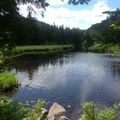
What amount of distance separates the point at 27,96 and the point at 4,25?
20.0 meters

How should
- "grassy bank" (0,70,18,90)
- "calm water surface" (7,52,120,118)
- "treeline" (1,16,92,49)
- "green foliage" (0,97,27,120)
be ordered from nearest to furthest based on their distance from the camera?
"green foliage" (0,97,27,120) < "treeline" (1,16,92,49) < "calm water surface" (7,52,120,118) < "grassy bank" (0,70,18,90)

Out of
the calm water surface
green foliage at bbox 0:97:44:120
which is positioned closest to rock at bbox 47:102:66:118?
the calm water surface

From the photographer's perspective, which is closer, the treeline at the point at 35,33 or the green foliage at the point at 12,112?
the green foliage at the point at 12,112

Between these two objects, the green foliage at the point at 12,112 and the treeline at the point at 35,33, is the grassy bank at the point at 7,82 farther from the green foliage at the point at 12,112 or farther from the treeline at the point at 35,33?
the green foliage at the point at 12,112

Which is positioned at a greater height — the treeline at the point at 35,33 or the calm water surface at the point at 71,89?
the treeline at the point at 35,33

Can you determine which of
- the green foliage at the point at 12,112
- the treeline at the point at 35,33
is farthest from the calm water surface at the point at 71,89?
the green foliage at the point at 12,112

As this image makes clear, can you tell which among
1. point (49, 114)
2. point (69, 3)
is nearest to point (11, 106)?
point (69, 3)

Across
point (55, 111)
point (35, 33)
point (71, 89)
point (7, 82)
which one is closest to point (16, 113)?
point (35, 33)

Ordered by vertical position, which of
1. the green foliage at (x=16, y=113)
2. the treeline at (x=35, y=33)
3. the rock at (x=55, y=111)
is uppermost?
the treeline at (x=35, y=33)

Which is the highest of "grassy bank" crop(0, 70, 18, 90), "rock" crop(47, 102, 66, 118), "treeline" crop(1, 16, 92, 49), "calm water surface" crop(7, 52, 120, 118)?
"treeline" crop(1, 16, 92, 49)

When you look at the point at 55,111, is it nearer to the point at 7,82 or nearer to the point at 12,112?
the point at 7,82

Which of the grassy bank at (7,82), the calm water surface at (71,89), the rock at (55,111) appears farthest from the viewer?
the grassy bank at (7,82)

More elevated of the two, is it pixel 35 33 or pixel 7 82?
pixel 35 33

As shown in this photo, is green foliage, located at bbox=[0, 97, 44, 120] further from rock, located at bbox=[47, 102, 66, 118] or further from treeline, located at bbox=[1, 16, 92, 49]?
rock, located at bbox=[47, 102, 66, 118]
